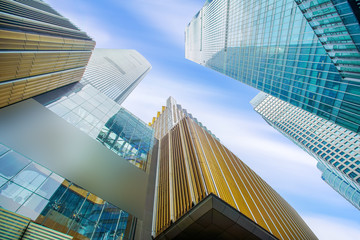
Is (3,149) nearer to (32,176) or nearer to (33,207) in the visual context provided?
(32,176)

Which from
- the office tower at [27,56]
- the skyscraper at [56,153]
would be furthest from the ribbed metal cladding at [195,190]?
the office tower at [27,56]

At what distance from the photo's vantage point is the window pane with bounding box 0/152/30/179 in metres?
11.4

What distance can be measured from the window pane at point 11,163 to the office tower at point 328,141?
98.1 m

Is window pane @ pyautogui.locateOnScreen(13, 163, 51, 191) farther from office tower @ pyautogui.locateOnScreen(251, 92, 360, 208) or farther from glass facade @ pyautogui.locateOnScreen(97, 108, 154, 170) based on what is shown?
office tower @ pyautogui.locateOnScreen(251, 92, 360, 208)

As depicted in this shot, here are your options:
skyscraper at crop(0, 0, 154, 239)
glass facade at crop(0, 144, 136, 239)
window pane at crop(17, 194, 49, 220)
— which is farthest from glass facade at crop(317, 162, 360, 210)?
window pane at crop(17, 194, 49, 220)

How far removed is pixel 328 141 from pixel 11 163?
10948 cm

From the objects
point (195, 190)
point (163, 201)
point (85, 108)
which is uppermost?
point (85, 108)

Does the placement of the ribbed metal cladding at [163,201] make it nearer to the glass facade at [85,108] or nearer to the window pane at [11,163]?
the glass facade at [85,108]

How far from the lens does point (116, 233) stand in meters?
14.6

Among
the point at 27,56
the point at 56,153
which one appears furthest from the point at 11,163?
the point at 27,56

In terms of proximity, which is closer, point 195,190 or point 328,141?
point 195,190

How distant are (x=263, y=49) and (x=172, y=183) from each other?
37.2m

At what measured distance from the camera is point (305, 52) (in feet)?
95.9

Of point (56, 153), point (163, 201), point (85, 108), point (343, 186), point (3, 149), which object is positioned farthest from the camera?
point (343, 186)
